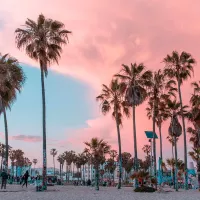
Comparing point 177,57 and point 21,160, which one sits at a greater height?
point 177,57

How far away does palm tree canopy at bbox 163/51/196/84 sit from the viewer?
4753 centimetres

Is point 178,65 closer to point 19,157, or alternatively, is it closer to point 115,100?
point 115,100

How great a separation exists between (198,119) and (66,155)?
146 m

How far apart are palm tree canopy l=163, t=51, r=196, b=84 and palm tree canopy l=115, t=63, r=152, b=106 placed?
4565 mm

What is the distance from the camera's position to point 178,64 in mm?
47781

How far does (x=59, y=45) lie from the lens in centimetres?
3519

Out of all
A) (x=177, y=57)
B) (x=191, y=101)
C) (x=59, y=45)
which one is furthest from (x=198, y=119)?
(x=59, y=45)

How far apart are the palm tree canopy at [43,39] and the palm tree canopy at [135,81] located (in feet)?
37.6

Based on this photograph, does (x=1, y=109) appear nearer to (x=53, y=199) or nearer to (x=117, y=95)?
(x=117, y=95)

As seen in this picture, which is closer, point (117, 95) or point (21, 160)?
point (117, 95)

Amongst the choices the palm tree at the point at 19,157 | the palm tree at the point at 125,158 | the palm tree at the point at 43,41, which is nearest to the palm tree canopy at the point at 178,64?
the palm tree at the point at 43,41

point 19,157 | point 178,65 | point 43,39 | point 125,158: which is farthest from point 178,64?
point 19,157

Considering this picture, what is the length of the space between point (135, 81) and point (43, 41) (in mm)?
14248

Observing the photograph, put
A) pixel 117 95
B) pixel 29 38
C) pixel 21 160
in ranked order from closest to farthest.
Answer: pixel 29 38
pixel 117 95
pixel 21 160
